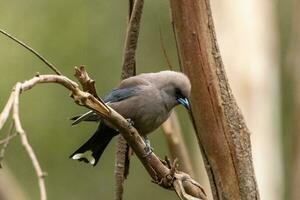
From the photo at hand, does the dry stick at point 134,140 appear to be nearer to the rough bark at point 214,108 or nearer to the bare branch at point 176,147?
the rough bark at point 214,108

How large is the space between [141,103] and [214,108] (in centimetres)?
83

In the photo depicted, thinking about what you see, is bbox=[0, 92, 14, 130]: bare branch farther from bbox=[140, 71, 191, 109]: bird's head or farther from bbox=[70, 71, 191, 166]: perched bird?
bbox=[140, 71, 191, 109]: bird's head

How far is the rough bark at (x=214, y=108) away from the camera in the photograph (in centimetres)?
317

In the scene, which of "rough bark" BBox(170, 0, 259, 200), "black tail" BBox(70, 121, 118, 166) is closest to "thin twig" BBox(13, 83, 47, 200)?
"rough bark" BBox(170, 0, 259, 200)

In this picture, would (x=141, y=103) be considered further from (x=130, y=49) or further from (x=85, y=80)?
(x=85, y=80)

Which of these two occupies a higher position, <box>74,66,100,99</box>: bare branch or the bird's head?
the bird's head

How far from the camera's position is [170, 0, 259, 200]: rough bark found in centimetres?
317

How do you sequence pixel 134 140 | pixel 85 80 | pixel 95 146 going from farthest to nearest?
pixel 95 146 → pixel 134 140 → pixel 85 80

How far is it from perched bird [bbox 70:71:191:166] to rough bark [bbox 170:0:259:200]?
51cm

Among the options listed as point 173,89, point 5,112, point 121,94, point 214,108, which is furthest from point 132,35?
point 5,112

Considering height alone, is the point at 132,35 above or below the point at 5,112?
above

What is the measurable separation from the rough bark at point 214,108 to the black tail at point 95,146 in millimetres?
633

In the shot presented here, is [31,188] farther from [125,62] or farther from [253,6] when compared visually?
[125,62]

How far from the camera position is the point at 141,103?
3951 millimetres
